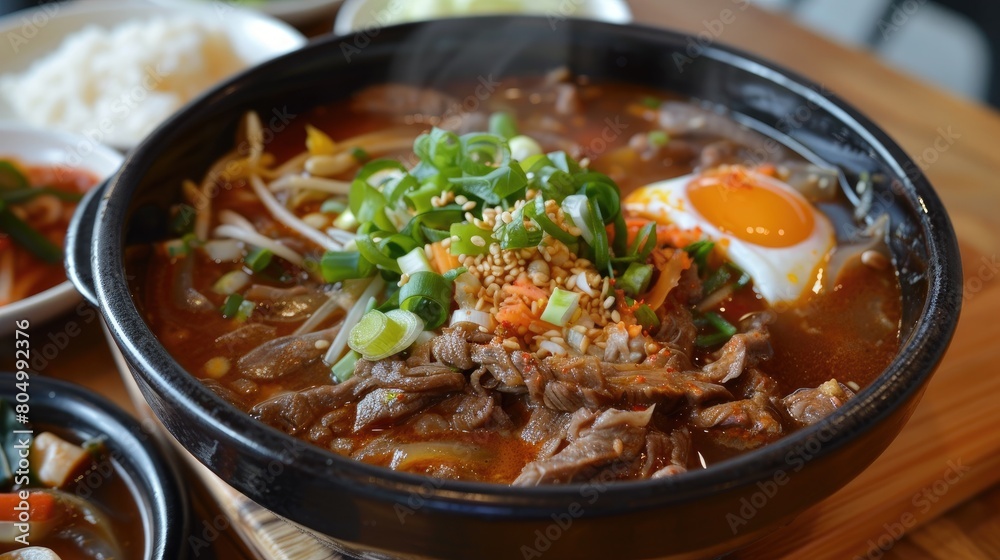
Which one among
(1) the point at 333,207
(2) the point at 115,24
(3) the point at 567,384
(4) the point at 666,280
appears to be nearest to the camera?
(3) the point at 567,384

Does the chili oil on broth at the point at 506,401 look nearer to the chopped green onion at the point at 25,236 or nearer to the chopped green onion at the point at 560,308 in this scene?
the chopped green onion at the point at 560,308

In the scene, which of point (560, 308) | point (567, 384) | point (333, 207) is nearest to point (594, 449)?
point (567, 384)

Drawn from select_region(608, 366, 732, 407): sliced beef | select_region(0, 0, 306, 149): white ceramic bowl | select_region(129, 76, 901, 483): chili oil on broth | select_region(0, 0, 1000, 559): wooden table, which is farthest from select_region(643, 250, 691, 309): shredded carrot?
select_region(0, 0, 306, 149): white ceramic bowl

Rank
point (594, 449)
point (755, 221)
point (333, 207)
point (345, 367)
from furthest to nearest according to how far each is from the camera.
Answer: point (333, 207)
point (755, 221)
point (345, 367)
point (594, 449)

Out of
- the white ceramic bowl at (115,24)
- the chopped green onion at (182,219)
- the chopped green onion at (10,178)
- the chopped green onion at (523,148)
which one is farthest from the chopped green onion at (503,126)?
the chopped green onion at (10,178)

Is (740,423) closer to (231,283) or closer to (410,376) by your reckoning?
(410,376)

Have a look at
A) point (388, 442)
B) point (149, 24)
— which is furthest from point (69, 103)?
point (388, 442)

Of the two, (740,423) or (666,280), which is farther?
(666,280)
